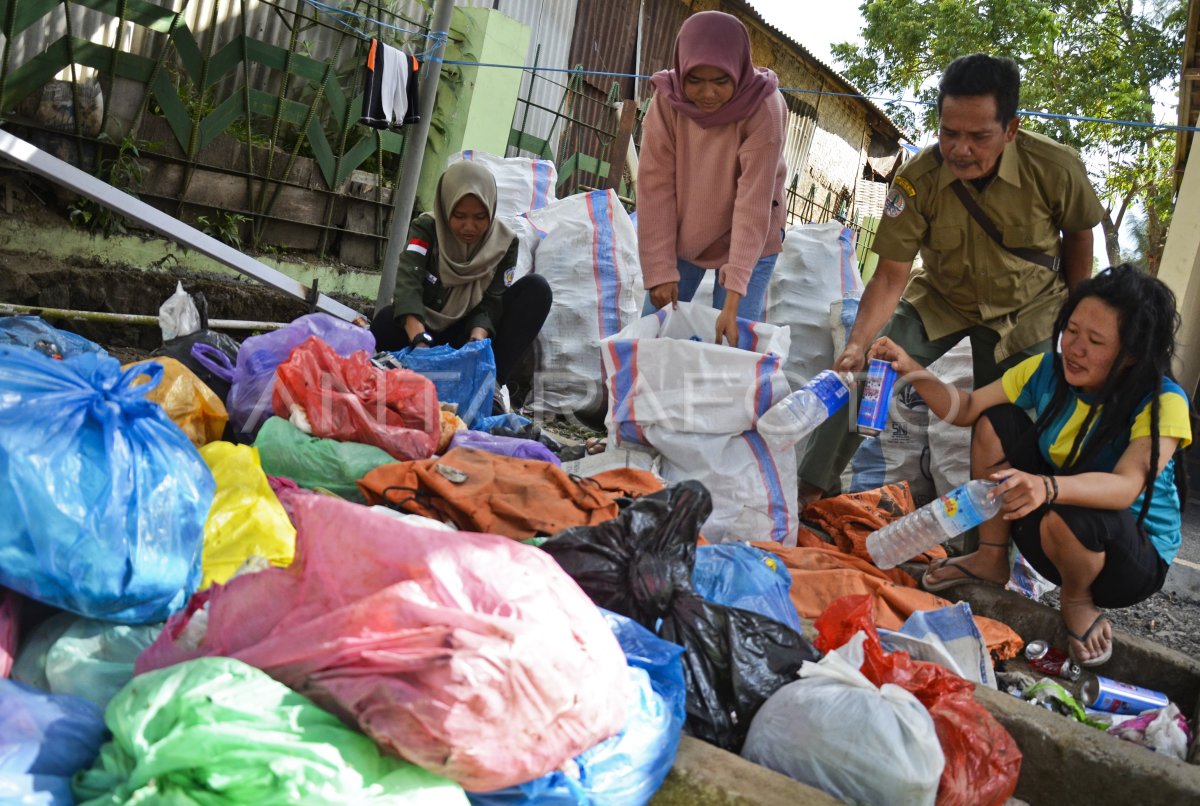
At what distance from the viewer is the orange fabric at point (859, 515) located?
3484mm

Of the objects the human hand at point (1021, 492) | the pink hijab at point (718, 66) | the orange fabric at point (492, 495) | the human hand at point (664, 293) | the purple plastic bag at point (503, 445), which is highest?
the pink hijab at point (718, 66)

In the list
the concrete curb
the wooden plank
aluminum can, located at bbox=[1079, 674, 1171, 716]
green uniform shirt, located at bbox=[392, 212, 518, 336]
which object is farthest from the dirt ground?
the wooden plank

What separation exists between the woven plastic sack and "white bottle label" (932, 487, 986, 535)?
2263 millimetres

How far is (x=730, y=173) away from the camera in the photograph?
3.76m

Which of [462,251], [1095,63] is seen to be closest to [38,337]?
[462,251]

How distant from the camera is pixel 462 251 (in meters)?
4.48

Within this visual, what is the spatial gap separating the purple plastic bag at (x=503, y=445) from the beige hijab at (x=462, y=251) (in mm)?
1240

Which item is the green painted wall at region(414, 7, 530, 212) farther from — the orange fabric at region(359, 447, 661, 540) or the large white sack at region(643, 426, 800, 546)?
the orange fabric at region(359, 447, 661, 540)

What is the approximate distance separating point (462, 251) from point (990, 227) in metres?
2.19

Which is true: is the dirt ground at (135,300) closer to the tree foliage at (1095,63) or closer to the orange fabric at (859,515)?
the orange fabric at (859,515)

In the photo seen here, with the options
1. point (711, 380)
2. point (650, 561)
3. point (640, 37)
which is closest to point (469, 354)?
point (711, 380)

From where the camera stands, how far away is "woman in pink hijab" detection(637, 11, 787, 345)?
11.7 feet

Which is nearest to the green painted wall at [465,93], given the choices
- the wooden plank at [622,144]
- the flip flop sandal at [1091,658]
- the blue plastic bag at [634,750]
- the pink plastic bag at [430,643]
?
the wooden plank at [622,144]

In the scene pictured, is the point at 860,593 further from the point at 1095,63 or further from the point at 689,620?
the point at 1095,63
